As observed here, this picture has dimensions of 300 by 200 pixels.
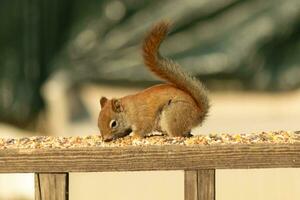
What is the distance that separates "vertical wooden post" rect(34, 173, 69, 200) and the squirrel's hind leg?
944 millimetres

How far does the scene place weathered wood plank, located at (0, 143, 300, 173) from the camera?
9.23 feet

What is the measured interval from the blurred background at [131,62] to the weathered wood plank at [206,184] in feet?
11.4

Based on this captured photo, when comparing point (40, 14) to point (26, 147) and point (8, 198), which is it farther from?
point (26, 147)

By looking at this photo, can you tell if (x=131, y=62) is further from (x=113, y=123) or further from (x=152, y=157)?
(x=152, y=157)

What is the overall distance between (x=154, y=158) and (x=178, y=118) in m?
0.95

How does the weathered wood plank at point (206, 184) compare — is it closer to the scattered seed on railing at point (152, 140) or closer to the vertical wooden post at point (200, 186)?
the vertical wooden post at point (200, 186)

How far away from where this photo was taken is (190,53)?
6.48 m

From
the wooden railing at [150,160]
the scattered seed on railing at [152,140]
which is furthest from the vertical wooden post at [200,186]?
the scattered seed on railing at [152,140]

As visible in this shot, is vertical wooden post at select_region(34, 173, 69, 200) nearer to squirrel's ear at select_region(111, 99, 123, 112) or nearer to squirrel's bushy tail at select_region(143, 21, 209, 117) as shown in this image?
squirrel's bushy tail at select_region(143, 21, 209, 117)

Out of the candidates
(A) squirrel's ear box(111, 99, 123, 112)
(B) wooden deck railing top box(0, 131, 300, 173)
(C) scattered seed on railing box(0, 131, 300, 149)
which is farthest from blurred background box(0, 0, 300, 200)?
(B) wooden deck railing top box(0, 131, 300, 173)

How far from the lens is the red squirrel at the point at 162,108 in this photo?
Result: 3.71 metres

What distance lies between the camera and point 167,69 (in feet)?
12.2

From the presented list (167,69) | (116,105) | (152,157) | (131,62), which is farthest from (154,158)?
(131,62)

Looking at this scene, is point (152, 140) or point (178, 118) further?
point (178, 118)
